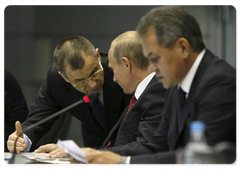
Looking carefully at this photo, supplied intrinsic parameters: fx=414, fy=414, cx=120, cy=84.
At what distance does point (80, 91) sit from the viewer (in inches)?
112

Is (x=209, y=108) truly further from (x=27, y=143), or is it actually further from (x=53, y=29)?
(x=53, y=29)

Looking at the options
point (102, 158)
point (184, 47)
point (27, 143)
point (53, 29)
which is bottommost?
point (27, 143)

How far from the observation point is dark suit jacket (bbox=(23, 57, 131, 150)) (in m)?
2.85

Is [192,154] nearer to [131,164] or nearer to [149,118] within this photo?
[131,164]

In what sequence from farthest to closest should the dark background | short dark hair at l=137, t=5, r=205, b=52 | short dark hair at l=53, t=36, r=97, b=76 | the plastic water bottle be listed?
the dark background → short dark hair at l=53, t=36, r=97, b=76 → short dark hair at l=137, t=5, r=205, b=52 → the plastic water bottle

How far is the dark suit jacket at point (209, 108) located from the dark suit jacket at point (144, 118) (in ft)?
0.65

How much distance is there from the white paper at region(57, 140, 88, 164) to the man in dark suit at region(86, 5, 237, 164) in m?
0.03

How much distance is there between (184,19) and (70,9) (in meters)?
3.38

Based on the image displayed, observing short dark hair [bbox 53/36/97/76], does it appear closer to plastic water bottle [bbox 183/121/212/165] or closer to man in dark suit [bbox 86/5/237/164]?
man in dark suit [bbox 86/5/237/164]

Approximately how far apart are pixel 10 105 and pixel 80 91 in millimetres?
921

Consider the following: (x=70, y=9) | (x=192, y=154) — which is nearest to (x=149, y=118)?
(x=192, y=154)

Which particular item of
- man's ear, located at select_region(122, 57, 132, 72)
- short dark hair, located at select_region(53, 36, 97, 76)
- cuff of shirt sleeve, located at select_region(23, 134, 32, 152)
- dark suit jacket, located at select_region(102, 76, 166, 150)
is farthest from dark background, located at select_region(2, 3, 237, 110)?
dark suit jacket, located at select_region(102, 76, 166, 150)

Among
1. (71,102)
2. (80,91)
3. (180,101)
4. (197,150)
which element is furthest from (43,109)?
(197,150)

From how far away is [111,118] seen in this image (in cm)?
289
